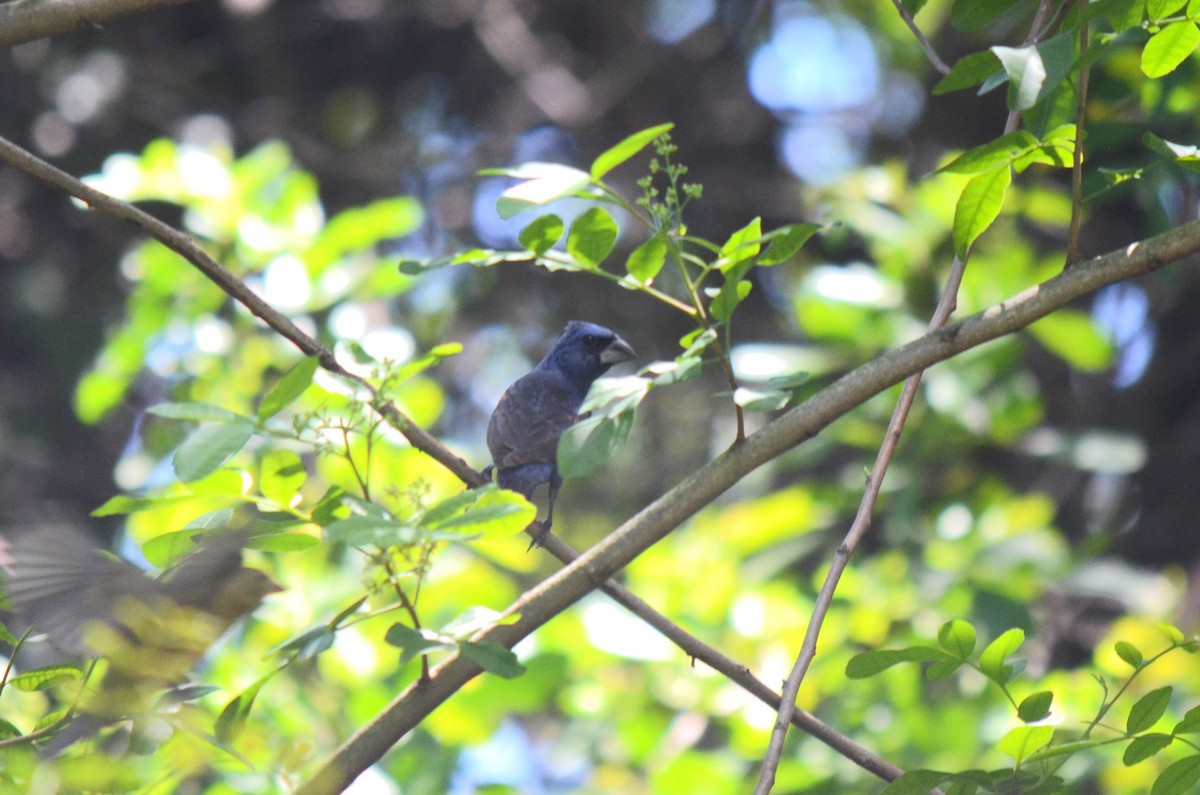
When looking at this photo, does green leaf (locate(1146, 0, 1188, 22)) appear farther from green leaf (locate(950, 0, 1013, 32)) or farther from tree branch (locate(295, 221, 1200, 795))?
tree branch (locate(295, 221, 1200, 795))

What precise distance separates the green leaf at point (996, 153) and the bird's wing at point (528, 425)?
1655mm

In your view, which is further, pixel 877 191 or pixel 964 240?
pixel 877 191

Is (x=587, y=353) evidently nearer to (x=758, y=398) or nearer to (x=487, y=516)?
(x=758, y=398)

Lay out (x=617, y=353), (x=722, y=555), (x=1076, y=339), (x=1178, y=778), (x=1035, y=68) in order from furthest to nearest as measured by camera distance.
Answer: (x=722, y=555) < (x=1076, y=339) < (x=617, y=353) < (x=1178, y=778) < (x=1035, y=68)

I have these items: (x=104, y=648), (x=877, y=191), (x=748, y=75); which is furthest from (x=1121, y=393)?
(x=104, y=648)

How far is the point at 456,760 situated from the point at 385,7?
5358 mm

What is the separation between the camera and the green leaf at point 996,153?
1812 millimetres

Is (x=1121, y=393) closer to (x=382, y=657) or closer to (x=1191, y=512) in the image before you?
(x=1191, y=512)

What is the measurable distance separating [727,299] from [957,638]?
646mm

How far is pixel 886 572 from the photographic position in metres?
4.78

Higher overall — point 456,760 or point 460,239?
point 460,239

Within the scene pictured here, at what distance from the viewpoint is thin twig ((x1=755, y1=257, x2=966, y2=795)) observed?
1.82 m

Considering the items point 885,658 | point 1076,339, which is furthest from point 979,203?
point 1076,339

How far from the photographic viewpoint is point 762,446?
6.22 ft
